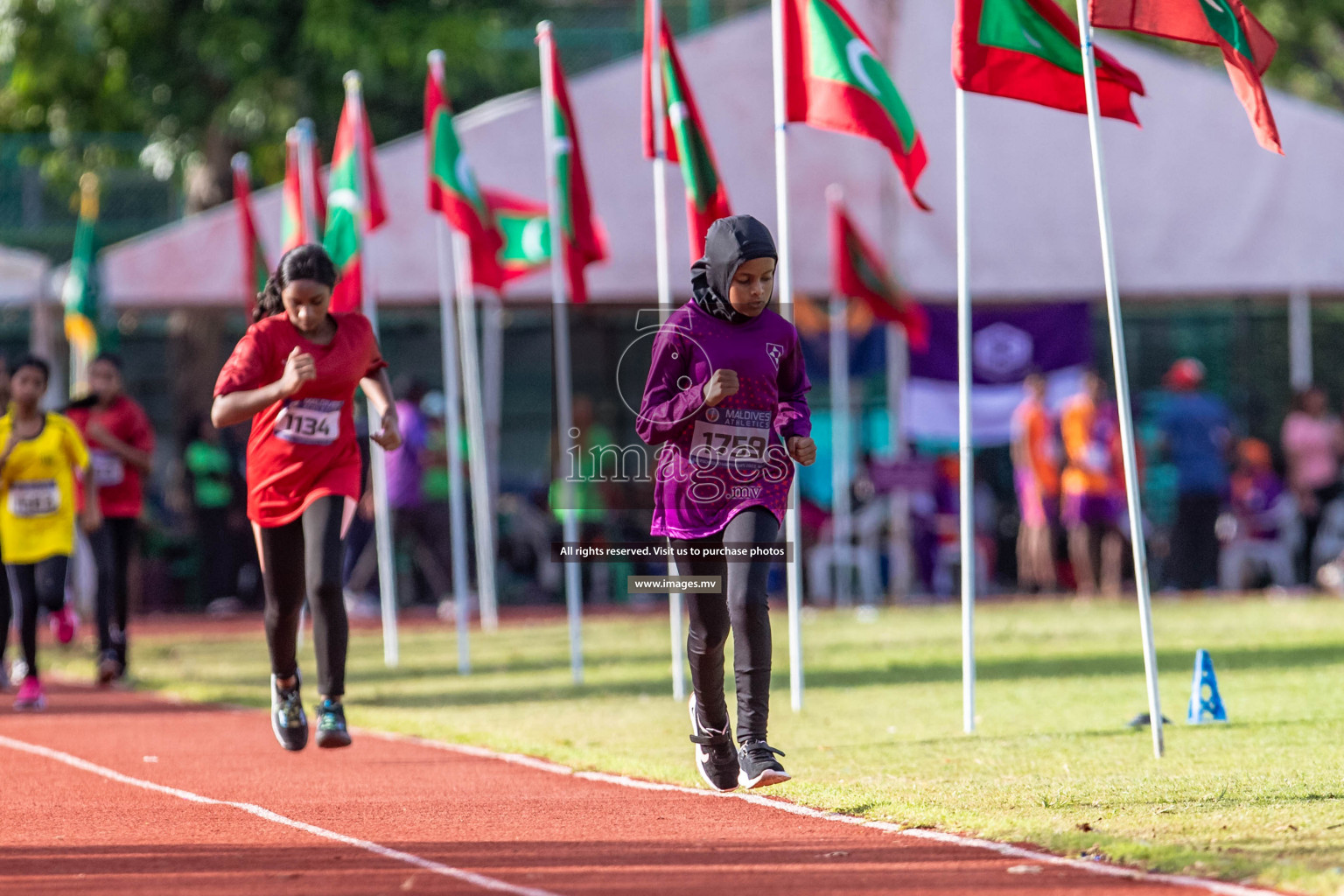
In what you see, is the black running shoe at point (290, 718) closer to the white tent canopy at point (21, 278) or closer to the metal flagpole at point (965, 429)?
the metal flagpole at point (965, 429)

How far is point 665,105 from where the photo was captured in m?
11.4

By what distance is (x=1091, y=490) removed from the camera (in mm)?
18656

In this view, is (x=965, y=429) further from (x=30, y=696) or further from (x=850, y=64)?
(x=30, y=696)

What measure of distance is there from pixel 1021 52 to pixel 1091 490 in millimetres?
10337

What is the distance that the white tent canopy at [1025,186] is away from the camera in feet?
62.2

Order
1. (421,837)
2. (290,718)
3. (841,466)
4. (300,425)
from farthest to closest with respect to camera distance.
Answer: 1. (841,466)
2. (290,718)
3. (300,425)
4. (421,837)

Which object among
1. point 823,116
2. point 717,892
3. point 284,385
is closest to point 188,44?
point 823,116

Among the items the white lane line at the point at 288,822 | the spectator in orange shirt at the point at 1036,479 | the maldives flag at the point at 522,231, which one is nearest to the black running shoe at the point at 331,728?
the white lane line at the point at 288,822

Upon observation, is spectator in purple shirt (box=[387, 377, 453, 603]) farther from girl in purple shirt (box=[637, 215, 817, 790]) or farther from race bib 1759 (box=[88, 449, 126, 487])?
girl in purple shirt (box=[637, 215, 817, 790])

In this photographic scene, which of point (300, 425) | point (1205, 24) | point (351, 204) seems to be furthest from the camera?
point (351, 204)

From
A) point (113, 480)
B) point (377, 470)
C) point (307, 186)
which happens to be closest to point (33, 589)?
point (113, 480)

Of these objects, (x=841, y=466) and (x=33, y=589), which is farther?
(x=841, y=466)

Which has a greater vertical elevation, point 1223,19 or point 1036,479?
point 1223,19

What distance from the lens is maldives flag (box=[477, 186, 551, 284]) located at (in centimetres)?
1583
